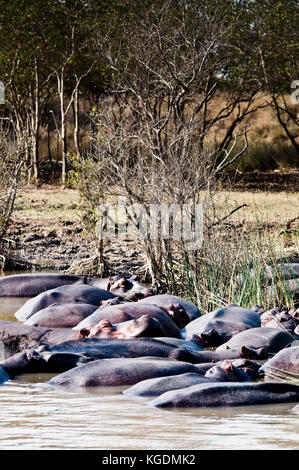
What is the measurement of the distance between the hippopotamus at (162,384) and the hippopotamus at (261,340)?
1.29m

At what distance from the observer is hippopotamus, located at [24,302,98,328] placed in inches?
348

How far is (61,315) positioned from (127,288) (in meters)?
1.63

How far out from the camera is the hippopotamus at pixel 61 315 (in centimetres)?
885

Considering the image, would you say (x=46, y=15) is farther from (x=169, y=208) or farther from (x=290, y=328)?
(x=290, y=328)

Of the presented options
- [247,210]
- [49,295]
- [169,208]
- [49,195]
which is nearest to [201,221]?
[169,208]

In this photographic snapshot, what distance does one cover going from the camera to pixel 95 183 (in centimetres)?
1194

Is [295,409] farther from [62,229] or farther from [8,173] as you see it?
[62,229]

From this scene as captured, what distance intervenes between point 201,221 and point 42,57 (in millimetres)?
19006

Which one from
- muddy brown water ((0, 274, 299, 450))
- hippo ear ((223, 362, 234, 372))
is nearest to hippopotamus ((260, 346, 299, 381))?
hippo ear ((223, 362, 234, 372))

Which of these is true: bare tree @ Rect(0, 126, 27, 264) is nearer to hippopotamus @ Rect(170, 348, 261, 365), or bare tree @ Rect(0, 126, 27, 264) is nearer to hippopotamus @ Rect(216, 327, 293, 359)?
hippopotamus @ Rect(216, 327, 293, 359)

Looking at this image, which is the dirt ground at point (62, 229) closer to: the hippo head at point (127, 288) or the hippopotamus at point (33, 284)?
the hippo head at point (127, 288)

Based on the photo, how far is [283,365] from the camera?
271 inches

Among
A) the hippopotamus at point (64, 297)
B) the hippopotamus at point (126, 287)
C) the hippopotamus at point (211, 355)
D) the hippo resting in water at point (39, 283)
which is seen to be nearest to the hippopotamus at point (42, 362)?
the hippopotamus at point (211, 355)

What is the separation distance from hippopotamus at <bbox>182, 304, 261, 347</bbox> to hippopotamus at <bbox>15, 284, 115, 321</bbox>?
1.61 m
